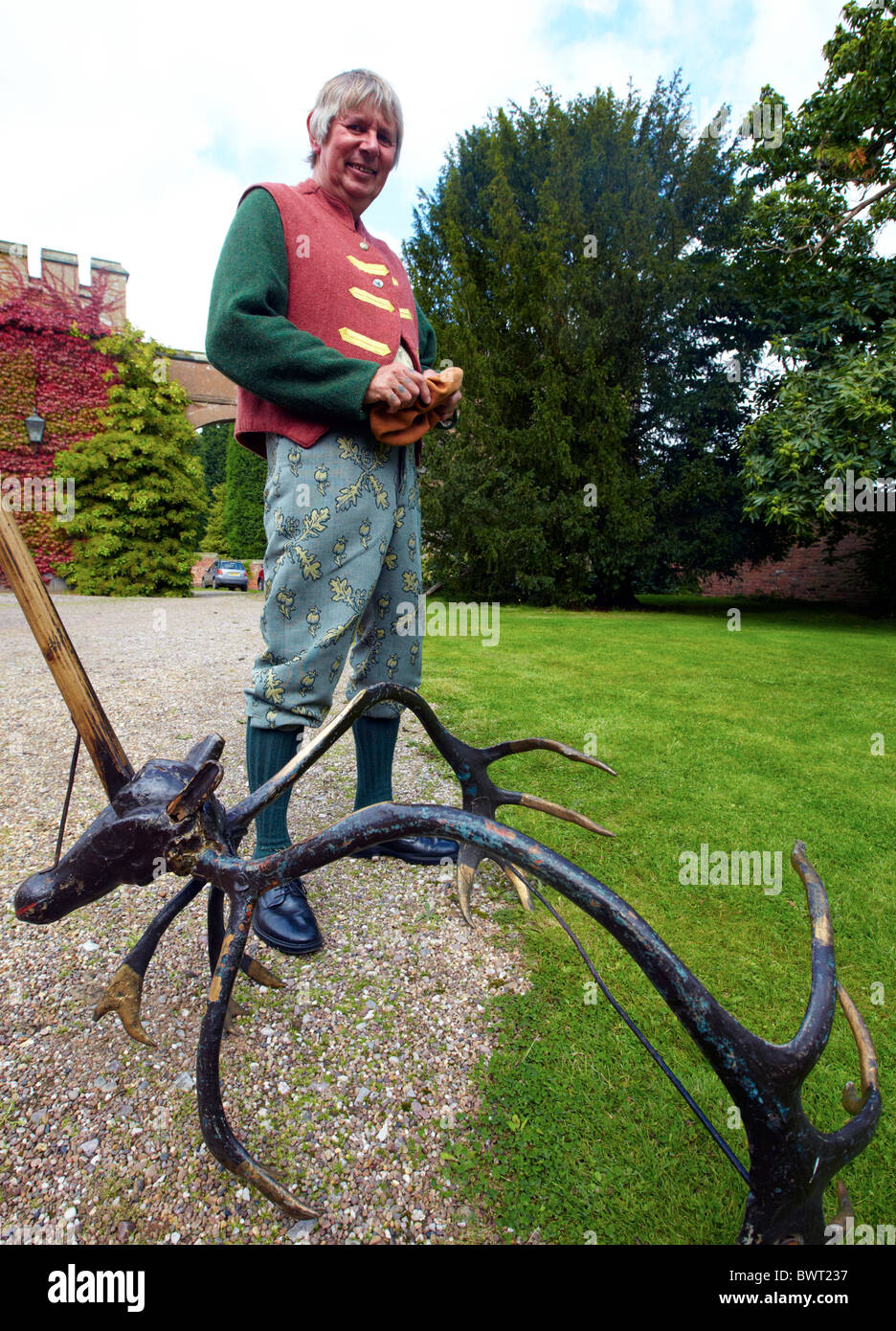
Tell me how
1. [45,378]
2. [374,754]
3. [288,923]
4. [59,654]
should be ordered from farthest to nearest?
[45,378]
[374,754]
[288,923]
[59,654]

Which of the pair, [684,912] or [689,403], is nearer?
[684,912]

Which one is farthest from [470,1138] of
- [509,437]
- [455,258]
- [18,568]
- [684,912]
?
[455,258]

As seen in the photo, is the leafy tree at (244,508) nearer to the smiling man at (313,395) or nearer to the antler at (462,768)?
the smiling man at (313,395)

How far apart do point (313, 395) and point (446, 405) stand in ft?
1.29

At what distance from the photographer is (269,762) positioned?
1764 millimetres

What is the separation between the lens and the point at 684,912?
1996 millimetres

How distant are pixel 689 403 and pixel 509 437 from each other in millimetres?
3732

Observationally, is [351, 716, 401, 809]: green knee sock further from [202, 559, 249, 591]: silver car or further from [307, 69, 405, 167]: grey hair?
[202, 559, 249, 591]: silver car

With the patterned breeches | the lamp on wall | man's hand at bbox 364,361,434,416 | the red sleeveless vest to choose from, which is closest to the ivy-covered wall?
the lamp on wall

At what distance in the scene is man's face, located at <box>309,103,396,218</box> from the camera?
171 centimetres

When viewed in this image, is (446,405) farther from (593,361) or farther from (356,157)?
(593,361)

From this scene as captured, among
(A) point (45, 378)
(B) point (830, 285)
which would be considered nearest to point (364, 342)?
(B) point (830, 285)
